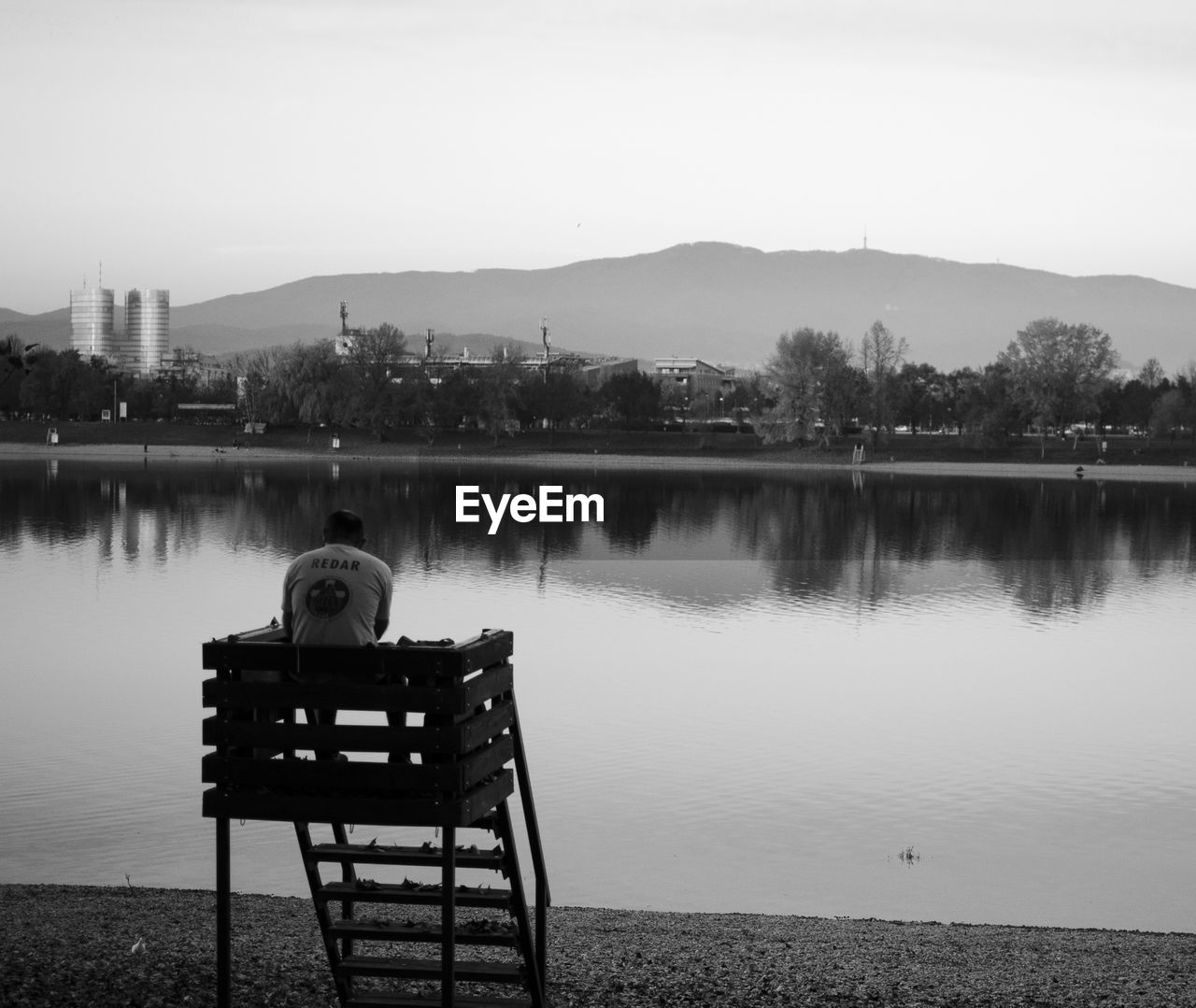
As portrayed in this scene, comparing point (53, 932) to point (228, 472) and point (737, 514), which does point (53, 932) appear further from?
point (228, 472)

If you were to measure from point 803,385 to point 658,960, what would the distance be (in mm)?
122478

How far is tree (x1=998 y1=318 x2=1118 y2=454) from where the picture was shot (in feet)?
431

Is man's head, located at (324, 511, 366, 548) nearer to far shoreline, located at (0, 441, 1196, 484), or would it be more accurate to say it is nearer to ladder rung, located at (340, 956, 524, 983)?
ladder rung, located at (340, 956, 524, 983)

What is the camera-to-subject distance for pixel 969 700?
73.2ft

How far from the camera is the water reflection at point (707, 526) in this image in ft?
142

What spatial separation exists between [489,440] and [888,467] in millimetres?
36846

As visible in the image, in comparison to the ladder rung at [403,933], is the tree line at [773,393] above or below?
above

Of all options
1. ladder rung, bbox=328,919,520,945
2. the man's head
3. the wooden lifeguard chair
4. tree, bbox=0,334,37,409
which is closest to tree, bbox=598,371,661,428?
tree, bbox=0,334,37,409

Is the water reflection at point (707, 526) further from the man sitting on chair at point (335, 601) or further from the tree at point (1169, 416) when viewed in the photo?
the tree at point (1169, 416)

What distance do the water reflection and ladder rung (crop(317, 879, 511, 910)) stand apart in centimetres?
2858

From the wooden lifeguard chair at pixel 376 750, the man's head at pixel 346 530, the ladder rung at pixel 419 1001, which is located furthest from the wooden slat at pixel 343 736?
the man's head at pixel 346 530

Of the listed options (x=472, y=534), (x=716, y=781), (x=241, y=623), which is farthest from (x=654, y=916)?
(x=472, y=534)

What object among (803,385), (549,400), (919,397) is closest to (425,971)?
(803,385)

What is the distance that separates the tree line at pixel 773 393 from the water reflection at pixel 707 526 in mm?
32189
